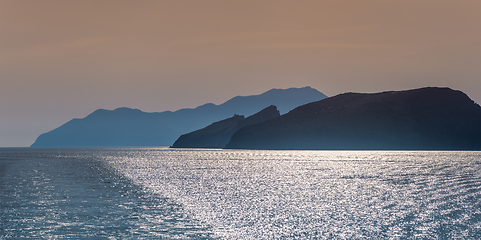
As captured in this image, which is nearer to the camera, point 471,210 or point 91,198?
point 471,210

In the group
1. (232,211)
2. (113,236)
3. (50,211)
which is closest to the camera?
(113,236)

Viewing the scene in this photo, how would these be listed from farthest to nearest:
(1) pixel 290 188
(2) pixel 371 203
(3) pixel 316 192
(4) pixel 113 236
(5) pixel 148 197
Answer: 1. (1) pixel 290 188
2. (3) pixel 316 192
3. (5) pixel 148 197
4. (2) pixel 371 203
5. (4) pixel 113 236

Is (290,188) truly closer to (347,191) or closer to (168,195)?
(347,191)

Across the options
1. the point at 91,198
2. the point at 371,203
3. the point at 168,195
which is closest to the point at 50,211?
the point at 91,198

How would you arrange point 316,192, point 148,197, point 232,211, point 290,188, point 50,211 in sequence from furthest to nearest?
point 290,188
point 316,192
point 148,197
point 232,211
point 50,211

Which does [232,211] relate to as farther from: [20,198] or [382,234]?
[20,198]

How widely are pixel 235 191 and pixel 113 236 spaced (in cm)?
3235

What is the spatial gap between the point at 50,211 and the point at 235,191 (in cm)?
2645

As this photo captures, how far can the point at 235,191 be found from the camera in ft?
197

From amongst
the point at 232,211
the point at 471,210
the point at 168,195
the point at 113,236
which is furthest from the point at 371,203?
A: the point at 113,236

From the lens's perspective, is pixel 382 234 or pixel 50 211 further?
pixel 50 211

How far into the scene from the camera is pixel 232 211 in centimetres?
4128

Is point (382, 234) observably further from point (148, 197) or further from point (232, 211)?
point (148, 197)

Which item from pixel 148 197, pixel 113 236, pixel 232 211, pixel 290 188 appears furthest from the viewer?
pixel 290 188
